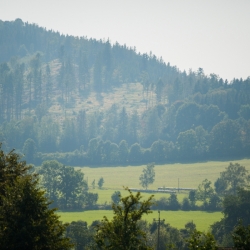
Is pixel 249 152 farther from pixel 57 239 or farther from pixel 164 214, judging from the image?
pixel 57 239

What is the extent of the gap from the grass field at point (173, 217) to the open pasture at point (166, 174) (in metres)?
28.9

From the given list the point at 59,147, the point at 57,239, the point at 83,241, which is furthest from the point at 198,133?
the point at 57,239

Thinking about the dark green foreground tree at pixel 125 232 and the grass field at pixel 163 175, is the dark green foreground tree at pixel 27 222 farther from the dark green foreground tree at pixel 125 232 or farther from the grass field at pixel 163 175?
the grass field at pixel 163 175

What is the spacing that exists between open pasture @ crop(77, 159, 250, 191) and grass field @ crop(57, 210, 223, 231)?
28881 millimetres

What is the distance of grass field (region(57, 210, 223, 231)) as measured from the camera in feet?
250

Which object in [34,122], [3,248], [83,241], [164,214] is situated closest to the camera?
[3,248]

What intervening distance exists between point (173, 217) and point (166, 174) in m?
55.5

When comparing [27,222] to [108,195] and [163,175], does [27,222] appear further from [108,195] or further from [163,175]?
[163,175]

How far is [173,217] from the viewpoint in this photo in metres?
81.3

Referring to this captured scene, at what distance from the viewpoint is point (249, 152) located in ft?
533

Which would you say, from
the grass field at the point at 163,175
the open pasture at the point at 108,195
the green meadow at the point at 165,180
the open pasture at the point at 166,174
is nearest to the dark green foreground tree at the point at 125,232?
the green meadow at the point at 165,180

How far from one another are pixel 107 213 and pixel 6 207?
5903 centimetres

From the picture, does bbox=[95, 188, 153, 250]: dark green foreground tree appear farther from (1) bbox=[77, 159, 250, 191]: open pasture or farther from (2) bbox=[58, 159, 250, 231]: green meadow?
(1) bbox=[77, 159, 250, 191]: open pasture

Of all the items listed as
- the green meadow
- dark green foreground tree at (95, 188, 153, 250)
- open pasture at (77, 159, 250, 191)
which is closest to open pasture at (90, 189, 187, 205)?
the green meadow
